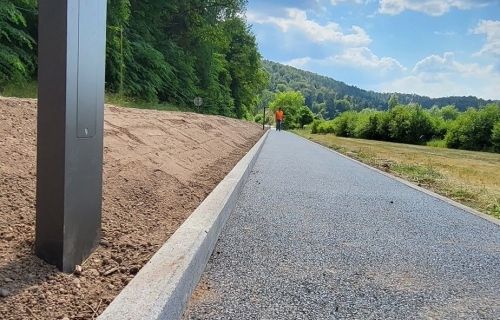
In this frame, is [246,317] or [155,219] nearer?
[246,317]

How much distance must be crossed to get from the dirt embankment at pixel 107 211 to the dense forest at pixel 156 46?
907 centimetres

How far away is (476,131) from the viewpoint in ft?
164

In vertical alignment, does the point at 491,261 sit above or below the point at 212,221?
below

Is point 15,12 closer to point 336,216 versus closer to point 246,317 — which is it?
point 336,216

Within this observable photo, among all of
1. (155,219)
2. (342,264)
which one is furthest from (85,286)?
(342,264)

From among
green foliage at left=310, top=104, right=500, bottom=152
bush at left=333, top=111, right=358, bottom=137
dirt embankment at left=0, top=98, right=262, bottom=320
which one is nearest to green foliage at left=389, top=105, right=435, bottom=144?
green foliage at left=310, top=104, right=500, bottom=152

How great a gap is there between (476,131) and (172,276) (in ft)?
179

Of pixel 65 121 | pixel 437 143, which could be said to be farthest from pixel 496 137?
pixel 65 121

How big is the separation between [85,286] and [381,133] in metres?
63.8

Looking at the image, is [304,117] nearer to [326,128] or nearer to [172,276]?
[326,128]

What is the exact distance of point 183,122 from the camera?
1039 centimetres

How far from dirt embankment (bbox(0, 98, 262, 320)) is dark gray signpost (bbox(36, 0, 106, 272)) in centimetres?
18

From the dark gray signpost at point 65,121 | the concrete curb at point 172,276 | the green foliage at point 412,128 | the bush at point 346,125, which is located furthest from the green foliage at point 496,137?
the dark gray signpost at point 65,121

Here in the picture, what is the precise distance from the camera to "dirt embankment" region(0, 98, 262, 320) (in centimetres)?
212
